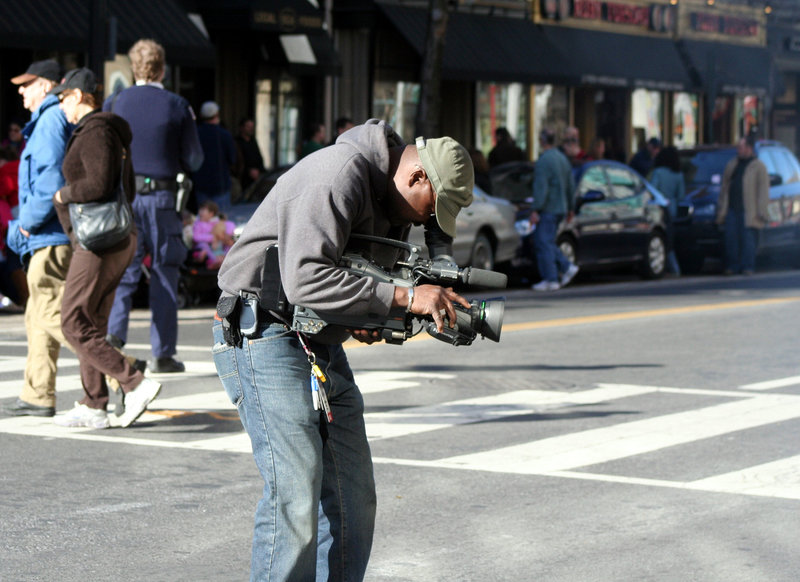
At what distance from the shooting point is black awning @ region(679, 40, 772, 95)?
3756 centimetres

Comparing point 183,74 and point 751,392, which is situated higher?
point 183,74

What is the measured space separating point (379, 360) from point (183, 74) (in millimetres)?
13403

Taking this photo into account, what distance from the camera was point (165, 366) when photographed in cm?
1057

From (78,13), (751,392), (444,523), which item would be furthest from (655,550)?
(78,13)

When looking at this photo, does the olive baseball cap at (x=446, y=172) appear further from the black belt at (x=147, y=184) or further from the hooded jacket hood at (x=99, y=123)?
the black belt at (x=147, y=184)

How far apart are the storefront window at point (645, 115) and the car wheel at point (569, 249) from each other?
18.1 m

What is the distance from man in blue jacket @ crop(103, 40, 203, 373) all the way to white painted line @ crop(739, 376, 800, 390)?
3800 mm

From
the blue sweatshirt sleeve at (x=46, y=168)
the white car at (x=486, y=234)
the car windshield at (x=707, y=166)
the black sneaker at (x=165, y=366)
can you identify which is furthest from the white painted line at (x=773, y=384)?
the car windshield at (x=707, y=166)

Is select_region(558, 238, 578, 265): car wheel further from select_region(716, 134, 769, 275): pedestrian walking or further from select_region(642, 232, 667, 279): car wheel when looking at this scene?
select_region(716, 134, 769, 275): pedestrian walking

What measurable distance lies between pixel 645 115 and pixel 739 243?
53.9 ft

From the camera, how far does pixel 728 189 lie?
70.6 feet

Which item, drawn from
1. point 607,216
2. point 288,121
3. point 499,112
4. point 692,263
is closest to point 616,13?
point 499,112

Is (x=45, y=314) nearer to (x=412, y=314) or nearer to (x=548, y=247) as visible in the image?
(x=412, y=314)

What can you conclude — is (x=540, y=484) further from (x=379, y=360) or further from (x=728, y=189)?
(x=728, y=189)
